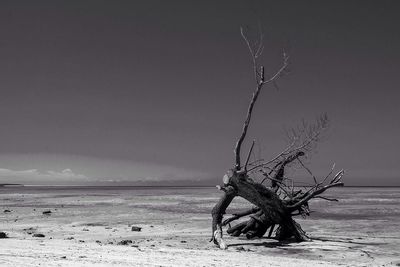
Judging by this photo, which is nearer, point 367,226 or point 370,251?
point 370,251

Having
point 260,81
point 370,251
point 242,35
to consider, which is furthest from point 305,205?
point 242,35

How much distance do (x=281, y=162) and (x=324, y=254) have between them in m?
4.24

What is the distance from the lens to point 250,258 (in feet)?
34.3

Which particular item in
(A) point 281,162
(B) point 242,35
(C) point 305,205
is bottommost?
(C) point 305,205

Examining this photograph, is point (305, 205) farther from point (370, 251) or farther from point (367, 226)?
point (367, 226)

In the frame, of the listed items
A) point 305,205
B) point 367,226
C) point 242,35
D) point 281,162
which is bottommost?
point 367,226

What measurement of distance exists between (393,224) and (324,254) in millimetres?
10054

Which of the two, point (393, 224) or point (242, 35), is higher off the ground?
point (242, 35)

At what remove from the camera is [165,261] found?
895 centimetres

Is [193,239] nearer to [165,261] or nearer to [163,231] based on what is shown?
[163,231]

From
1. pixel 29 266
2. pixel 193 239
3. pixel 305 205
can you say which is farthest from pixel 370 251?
pixel 29 266

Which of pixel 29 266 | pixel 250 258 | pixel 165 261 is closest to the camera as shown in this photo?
pixel 29 266

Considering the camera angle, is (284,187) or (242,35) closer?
(242,35)

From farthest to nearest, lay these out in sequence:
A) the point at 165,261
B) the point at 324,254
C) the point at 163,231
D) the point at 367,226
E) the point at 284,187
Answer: the point at 367,226
the point at 163,231
the point at 284,187
the point at 324,254
the point at 165,261
